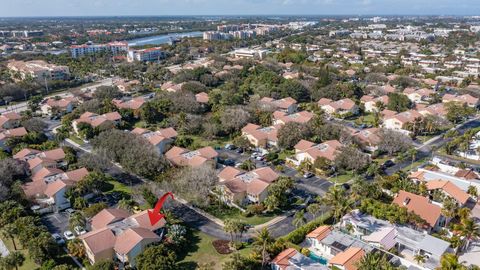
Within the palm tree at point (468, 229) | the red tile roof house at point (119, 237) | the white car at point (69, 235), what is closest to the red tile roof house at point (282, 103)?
the red tile roof house at point (119, 237)

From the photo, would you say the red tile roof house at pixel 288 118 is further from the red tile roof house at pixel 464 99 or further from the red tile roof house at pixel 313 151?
the red tile roof house at pixel 464 99

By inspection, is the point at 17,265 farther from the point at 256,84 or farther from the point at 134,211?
the point at 256,84

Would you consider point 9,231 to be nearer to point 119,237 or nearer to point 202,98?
point 119,237

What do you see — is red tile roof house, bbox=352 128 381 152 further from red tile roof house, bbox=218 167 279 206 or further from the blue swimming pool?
the blue swimming pool

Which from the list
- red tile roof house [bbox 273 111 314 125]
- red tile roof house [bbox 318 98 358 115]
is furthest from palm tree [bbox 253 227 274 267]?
red tile roof house [bbox 318 98 358 115]

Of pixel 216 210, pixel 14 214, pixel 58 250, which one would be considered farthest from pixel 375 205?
pixel 14 214

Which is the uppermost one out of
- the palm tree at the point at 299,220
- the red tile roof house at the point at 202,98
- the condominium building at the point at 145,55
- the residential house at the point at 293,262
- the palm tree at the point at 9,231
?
the condominium building at the point at 145,55

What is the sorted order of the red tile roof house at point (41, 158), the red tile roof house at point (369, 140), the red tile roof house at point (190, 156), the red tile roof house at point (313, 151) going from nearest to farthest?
the red tile roof house at point (41, 158) → the red tile roof house at point (190, 156) → the red tile roof house at point (313, 151) → the red tile roof house at point (369, 140)
